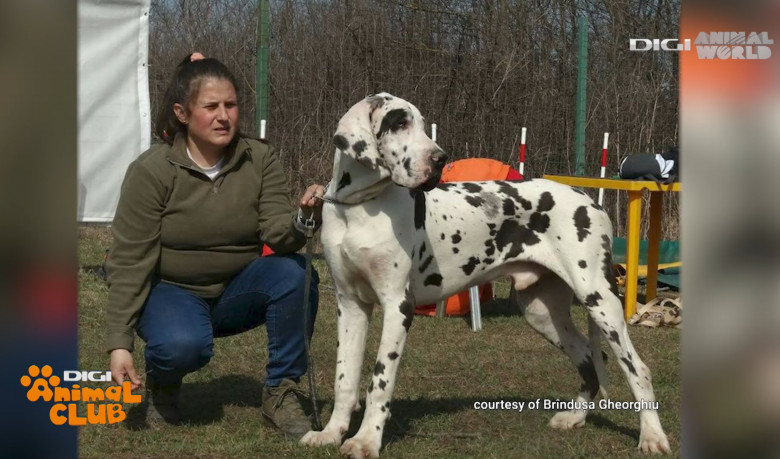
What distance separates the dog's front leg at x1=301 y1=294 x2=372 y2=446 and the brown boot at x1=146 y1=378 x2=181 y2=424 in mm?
723

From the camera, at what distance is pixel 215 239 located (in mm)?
4230

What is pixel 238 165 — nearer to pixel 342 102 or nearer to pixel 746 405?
pixel 746 405

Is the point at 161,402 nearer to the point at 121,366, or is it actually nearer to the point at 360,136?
the point at 121,366

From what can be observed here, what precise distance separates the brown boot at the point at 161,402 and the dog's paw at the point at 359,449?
101cm

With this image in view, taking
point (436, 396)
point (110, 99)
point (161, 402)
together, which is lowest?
point (436, 396)

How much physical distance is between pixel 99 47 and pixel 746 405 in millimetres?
8251

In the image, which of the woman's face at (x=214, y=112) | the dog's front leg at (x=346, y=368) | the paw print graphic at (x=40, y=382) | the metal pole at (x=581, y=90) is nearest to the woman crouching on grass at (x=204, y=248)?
the woman's face at (x=214, y=112)

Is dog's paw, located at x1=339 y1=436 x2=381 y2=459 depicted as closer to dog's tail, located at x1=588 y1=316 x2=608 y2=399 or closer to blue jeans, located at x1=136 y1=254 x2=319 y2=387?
blue jeans, located at x1=136 y1=254 x2=319 y2=387

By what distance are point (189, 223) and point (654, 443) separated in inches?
88.9

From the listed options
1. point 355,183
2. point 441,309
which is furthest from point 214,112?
point 441,309

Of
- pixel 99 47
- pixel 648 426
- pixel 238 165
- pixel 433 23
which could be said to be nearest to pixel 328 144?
pixel 433 23

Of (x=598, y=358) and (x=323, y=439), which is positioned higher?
(x=598, y=358)

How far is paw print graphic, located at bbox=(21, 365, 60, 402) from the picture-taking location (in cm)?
154

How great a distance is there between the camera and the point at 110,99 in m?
8.85
